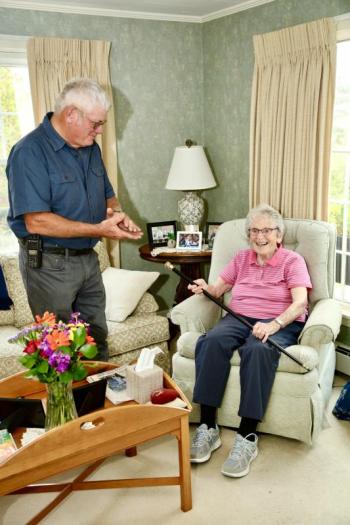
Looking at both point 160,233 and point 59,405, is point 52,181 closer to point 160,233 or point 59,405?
point 59,405

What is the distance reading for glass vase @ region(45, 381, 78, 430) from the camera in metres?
1.78

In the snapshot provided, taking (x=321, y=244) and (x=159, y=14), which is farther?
(x=159, y=14)

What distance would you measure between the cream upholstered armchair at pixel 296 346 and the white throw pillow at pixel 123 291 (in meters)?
0.47

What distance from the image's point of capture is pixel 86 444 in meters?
1.75

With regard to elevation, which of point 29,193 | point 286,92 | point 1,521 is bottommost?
point 1,521

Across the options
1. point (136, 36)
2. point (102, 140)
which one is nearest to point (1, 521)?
point (102, 140)

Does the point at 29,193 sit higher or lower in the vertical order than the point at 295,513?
higher

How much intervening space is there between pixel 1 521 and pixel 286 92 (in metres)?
2.74

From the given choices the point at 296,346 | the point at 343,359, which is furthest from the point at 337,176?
the point at 296,346

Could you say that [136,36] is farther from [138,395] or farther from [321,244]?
[138,395]

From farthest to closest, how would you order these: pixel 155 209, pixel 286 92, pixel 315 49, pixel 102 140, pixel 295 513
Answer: pixel 155 209
pixel 102 140
pixel 286 92
pixel 315 49
pixel 295 513

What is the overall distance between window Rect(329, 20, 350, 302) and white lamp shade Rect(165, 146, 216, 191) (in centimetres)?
86

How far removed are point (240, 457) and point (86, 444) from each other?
2.75ft

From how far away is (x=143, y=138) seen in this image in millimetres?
3992
